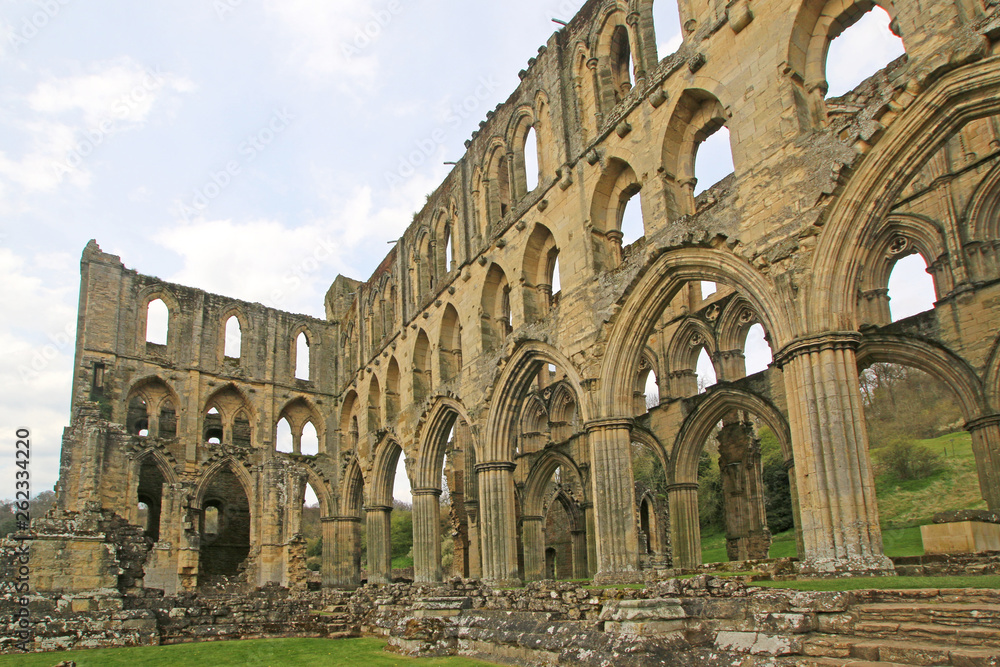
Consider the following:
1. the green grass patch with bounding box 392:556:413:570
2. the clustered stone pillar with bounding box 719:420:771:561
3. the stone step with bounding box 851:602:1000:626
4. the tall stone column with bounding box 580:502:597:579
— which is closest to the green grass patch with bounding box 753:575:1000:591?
the stone step with bounding box 851:602:1000:626

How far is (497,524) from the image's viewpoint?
16.3 m

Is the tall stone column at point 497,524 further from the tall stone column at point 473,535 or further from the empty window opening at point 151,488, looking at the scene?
the empty window opening at point 151,488

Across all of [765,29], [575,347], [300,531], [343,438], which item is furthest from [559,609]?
[343,438]

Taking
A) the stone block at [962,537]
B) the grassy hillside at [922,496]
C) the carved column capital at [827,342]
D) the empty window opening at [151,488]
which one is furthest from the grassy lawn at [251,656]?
the grassy hillside at [922,496]

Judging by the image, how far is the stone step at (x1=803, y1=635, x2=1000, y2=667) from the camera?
16.4ft

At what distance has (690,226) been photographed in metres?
11.7

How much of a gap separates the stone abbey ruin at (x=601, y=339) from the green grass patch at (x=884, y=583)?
0.56 m

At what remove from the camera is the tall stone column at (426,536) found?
19.4m

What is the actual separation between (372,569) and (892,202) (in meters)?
18.0

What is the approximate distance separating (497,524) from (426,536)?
3939mm

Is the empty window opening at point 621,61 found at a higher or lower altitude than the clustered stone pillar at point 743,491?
higher

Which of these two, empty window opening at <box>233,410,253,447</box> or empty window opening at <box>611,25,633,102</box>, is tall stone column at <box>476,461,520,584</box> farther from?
empty window opening at <box>233,410,253,447</box>

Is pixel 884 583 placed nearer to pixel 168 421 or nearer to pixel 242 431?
pixel 242 431

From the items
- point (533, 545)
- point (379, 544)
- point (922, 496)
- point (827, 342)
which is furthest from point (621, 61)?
point (922, 496)
